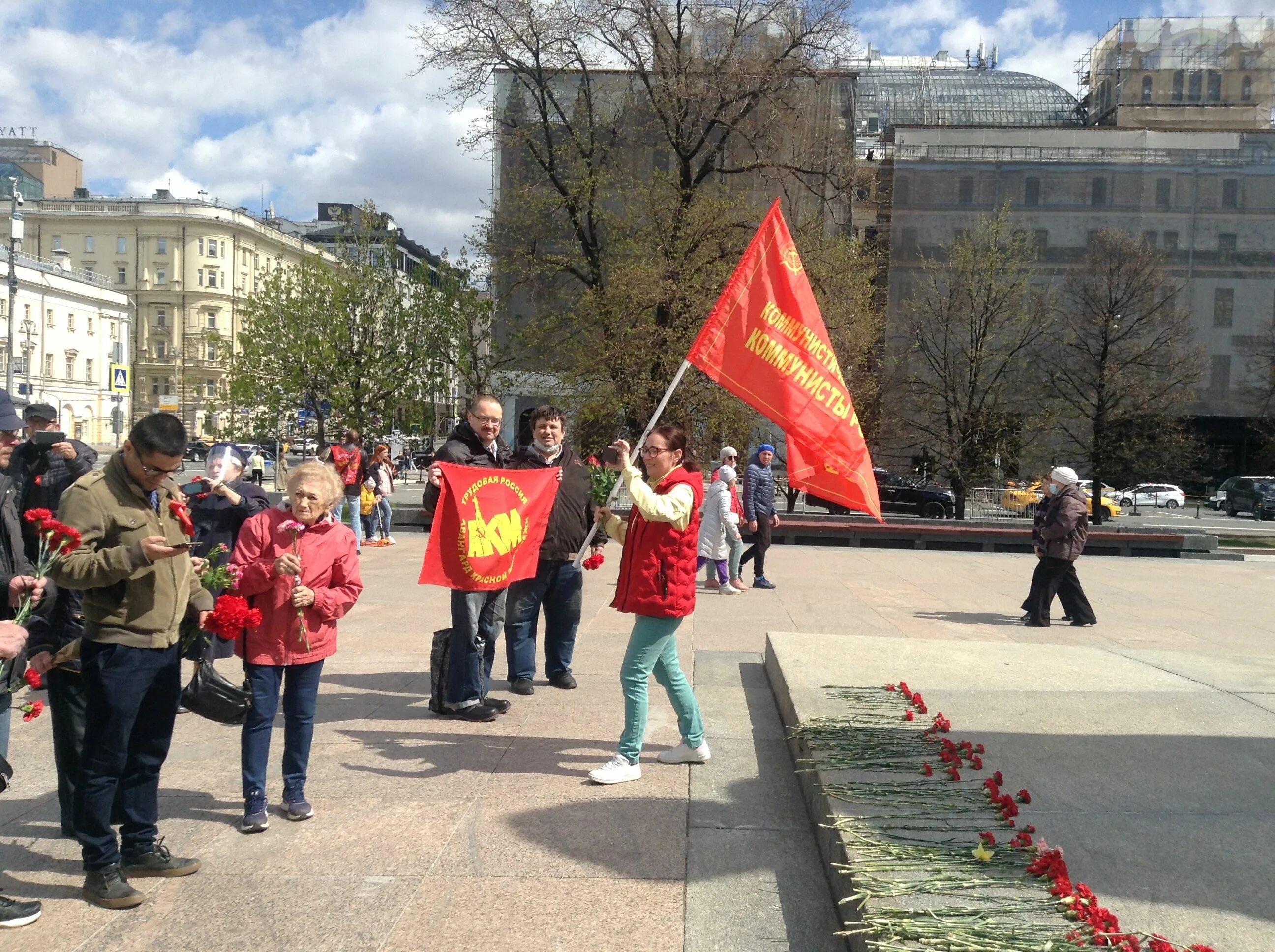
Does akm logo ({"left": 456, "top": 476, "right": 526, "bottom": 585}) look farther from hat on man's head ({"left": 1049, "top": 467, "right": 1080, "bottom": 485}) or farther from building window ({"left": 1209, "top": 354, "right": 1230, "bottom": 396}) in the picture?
building window ({"left": 1209, "top": 354, "right": 1230, "bottom": 396})

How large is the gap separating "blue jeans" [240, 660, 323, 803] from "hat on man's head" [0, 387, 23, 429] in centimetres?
178

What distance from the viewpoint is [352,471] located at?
16188 millimetres

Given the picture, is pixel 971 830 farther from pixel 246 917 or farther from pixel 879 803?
pixel 246 917

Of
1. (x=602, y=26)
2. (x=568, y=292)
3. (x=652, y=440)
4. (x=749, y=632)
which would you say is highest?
(x=602, y=26)

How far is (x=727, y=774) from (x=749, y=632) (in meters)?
4.95

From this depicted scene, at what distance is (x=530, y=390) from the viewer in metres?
30.2

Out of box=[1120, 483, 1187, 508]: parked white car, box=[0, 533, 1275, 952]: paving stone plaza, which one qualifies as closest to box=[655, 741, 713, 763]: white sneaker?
box=[0, 533, 1275, 952]: paving stone plaza

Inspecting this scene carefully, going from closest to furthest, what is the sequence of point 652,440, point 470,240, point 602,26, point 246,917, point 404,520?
point 246,917 < point 652,440 < point 404,520 < point 602,26 < point 470,240

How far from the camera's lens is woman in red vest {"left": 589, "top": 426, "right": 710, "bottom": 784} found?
548 cm

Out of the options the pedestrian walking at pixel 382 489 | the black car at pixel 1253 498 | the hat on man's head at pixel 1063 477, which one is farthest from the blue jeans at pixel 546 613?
the black car at pixel 1253 498

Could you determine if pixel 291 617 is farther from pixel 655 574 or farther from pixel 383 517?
pixel 383 517

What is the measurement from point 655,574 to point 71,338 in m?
81.1

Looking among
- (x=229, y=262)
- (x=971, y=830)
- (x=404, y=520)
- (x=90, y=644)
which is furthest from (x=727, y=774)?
(x=229, y=262)

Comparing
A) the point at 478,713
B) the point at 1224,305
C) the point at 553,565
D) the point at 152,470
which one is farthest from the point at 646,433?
the point at 1224,305
